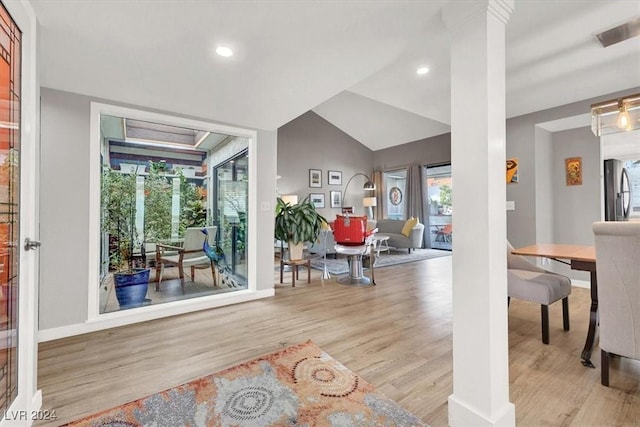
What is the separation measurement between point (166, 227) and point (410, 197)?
6619 millimetres

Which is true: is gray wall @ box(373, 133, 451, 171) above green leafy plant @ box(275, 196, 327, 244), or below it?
above

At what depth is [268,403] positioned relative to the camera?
155 cm

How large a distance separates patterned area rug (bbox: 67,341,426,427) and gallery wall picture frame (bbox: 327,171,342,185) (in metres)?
6.59

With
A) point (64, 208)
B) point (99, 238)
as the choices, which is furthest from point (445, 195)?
point (64, 208)

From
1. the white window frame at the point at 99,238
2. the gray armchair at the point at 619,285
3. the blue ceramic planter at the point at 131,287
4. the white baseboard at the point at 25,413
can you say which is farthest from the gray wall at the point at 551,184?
the white baseboard at the point at 25,413

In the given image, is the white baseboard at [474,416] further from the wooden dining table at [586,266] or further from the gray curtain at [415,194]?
the gray curtain at [415,194]

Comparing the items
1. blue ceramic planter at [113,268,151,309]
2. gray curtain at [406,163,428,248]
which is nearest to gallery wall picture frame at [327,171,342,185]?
gray curtain at [406,163,428,248]

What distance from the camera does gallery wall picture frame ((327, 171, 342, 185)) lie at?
8.17m

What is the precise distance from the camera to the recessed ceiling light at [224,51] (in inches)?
77.1

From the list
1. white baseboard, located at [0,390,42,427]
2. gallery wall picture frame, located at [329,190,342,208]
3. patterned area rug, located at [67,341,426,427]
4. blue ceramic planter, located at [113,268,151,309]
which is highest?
gallery wall picture frame, located at [329,190,342,208]

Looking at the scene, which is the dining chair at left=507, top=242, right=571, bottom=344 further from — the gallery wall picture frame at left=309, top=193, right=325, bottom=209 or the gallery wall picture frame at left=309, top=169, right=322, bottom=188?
the gallery wall picture frame at left=309, top=169, right=322, bottom=188

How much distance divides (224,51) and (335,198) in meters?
6.41

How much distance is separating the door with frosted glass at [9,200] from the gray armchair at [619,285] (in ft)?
9.86

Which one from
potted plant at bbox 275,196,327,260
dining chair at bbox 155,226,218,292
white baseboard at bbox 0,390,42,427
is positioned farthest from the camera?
potted plant at bbox 275,196,327,260
